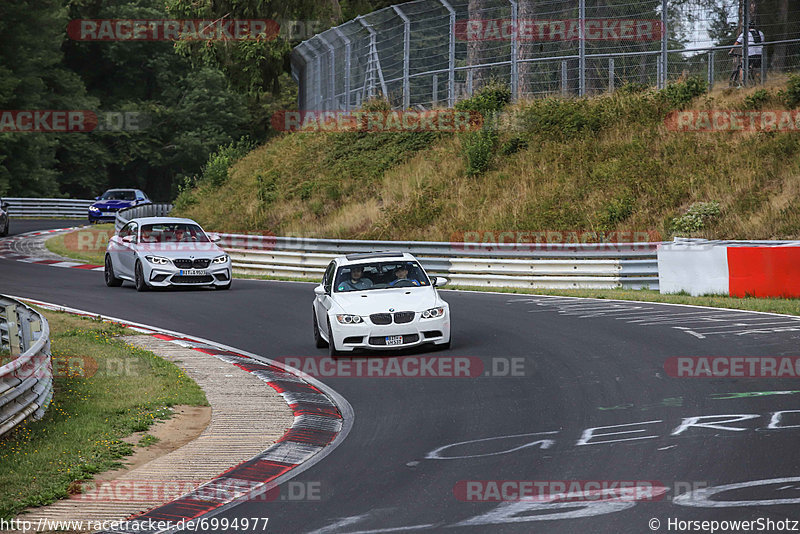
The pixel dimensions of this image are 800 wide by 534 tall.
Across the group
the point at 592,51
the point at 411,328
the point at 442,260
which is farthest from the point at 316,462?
the point at 592,51

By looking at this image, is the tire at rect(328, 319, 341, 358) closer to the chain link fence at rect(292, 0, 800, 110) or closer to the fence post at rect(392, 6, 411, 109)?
the chain link fence at rect(292, 0, 800, 110)

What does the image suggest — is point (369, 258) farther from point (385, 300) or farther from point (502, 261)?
point (502, 261)

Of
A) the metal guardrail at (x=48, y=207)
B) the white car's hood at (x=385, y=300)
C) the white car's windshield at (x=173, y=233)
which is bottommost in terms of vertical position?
the white car's hood at (x=385, y=300)

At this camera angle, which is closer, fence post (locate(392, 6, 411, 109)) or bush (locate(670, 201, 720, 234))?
bush (locate(670, 201, 720, 234))

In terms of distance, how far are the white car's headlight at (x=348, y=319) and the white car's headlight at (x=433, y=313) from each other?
0.89m

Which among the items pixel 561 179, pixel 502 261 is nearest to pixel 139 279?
pixel 502 261

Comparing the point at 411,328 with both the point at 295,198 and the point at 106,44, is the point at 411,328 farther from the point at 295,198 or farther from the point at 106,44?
the point at 106,44

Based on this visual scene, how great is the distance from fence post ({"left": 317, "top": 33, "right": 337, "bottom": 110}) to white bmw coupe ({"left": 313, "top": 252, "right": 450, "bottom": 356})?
79.0 feet

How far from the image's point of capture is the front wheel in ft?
75.7

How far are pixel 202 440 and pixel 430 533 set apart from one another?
3875 millimetres

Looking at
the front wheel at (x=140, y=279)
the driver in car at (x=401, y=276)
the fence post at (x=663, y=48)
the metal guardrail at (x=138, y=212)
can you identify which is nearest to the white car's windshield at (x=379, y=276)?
the driver in car at (x=401, y=276)

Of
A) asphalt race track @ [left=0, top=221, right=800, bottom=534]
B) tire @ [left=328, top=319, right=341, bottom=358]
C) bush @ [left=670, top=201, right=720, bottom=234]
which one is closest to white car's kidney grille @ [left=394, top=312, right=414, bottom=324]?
asphalt race track @ [left=0, top=221, right=800, bottom=534]

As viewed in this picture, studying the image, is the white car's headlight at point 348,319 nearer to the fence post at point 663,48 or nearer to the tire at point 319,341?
the tire at point 319,341

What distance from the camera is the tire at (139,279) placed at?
23062 millimetres
